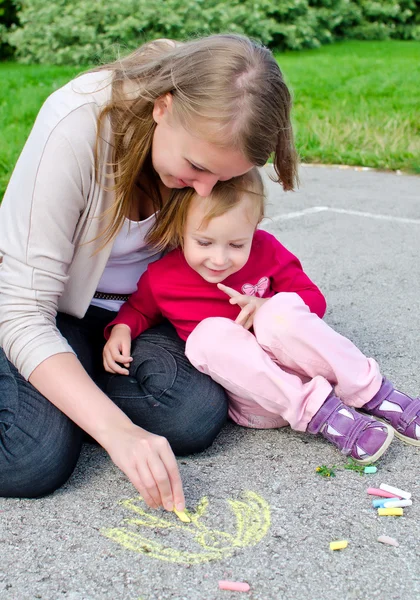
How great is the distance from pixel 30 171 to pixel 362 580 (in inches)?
53.8

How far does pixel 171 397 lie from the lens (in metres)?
2.43

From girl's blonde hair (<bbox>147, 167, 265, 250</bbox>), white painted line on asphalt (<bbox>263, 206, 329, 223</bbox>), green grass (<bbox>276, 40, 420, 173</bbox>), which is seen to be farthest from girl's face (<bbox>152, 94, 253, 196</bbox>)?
white painted line on asphalt (<bbox>263, 206, 329, 223</bbox>)

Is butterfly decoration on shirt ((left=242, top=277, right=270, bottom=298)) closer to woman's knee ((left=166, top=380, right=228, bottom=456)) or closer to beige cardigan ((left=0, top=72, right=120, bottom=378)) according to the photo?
woman's knee ((left=166, top=380, right=228, bottom=456))

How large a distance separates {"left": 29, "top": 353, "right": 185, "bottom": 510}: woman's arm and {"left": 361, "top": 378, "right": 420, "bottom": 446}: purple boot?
2.56 ft

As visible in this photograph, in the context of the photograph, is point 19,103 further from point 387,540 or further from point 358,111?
point 387,540

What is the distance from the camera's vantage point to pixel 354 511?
209 cm

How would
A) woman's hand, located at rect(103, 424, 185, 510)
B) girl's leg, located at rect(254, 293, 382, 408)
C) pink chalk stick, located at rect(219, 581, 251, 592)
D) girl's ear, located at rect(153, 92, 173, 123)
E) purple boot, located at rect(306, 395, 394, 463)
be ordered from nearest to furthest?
pink chalk stick, located at rect(219, 581, 251, 592) < woman's hand, located at rect(103, 424, 185, 510) < girl's ear, located at rect(153, 92, 173, 123) < purple boot, located at rect(306, 395, 394, 463) < girl's leg, located at rect(254, 293, 382, 408)

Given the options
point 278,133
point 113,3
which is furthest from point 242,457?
point 113,3

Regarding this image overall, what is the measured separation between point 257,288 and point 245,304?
14 cm

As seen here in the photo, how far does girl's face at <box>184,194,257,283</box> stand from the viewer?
7.96 ft

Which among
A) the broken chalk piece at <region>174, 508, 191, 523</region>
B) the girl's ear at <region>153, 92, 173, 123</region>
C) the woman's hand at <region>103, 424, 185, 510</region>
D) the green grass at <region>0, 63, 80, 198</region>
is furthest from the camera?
the green grass at <region>0, 63, 80, 198</region>

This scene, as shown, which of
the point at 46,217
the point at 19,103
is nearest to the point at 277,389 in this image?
the point at 46,217

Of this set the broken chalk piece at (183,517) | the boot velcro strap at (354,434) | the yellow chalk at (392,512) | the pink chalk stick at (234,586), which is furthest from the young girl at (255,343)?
the pink chalk stick at (234,586)

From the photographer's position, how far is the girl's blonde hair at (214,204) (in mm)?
2408
